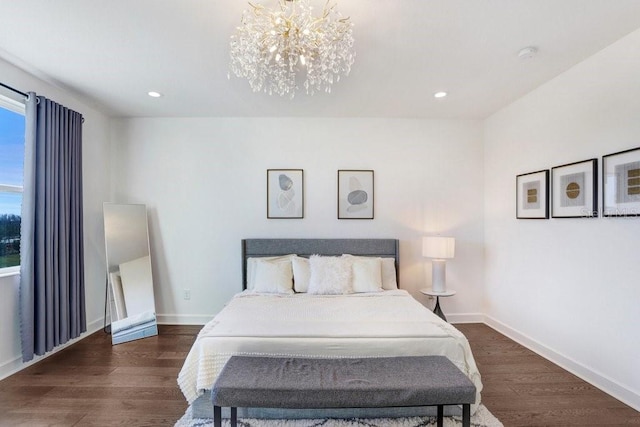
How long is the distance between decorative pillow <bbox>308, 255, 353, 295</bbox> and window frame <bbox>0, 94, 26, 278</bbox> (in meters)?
2.74

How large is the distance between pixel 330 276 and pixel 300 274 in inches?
14.1

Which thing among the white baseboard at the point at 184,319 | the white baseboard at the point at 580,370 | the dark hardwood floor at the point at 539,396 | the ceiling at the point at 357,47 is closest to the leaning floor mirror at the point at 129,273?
the white baseboard at the point at 184,319

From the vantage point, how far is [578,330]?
2693 millimetres

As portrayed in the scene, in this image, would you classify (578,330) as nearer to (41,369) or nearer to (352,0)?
(352,0)

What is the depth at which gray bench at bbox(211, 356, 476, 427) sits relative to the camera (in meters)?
1.72

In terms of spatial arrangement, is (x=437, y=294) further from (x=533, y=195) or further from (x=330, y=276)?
(x=533, y=195)

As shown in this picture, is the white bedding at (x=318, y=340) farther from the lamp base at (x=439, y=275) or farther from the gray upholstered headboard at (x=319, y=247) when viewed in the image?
the gray upholstered headboard at (x=319, y=247)

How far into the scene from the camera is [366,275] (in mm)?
3518

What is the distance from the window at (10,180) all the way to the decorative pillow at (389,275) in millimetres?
3650

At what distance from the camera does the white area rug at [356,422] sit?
204 cm

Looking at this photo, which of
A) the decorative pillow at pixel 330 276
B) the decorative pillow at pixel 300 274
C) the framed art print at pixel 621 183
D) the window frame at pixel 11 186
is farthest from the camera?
the decorative pillow at pixel 300 274

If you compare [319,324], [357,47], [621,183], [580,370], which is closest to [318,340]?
[319,324]

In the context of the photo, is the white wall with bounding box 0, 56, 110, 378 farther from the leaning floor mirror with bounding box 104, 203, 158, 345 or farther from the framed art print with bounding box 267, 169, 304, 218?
the framed art print with bounding box 267, 169, 304, 218

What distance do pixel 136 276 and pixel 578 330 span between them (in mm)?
4682
